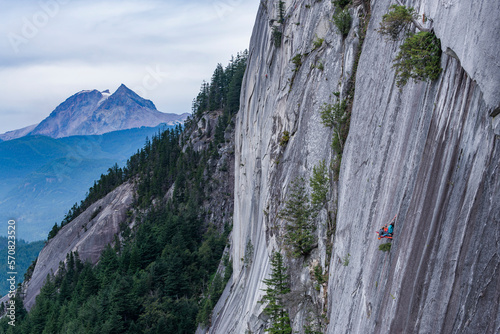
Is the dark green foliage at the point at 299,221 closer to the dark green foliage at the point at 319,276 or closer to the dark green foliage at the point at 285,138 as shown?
the dark green foliage at the point at 319,276

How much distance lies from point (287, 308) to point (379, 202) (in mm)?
12840

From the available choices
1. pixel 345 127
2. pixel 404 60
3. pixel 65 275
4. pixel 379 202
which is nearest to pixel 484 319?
pixel 379 202

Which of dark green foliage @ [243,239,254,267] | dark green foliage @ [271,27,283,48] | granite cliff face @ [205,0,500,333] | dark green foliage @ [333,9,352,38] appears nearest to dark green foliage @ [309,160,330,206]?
granite cliff face @ [205,0,500,333]

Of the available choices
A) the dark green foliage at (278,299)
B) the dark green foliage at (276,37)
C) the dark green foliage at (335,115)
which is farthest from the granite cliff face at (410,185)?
the dark green foliage at (276,37)

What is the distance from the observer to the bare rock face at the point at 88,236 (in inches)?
3735

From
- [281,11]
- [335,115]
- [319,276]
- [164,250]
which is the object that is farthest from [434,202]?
[164,250]

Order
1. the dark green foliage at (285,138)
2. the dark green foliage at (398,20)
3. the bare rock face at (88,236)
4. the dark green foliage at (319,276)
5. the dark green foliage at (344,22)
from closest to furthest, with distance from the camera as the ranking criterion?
the dark green foliage at (398,20)
the dark green foliage at (319,276)
the dark green foliage at (344,22)
the dark green foliage at (285,138)
the bare rock face at (88,236)

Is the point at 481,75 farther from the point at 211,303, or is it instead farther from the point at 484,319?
the point at 211,303

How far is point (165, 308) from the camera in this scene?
60.6 m

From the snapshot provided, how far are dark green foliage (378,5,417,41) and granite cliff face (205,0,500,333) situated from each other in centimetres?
38

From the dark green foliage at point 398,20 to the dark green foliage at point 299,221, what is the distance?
481 inches

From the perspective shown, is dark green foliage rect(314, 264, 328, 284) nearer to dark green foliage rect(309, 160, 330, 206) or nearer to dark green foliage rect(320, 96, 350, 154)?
dark green foliage rect(309, 160, 330, 206)

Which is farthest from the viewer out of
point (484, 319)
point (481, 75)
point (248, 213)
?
point (248, 213)

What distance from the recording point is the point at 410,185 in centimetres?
1300
